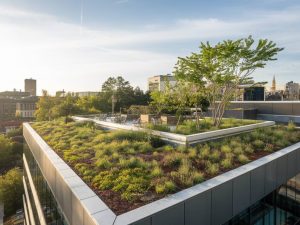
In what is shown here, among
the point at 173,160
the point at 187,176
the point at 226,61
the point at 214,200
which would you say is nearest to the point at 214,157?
the point at 173,160

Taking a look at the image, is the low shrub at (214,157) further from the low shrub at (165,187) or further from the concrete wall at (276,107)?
the concrete wall at (276,107)

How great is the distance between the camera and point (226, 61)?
13516 millimetres

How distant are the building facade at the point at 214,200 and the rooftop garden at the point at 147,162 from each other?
0.35 m

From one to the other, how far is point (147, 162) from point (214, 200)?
2.95 metres

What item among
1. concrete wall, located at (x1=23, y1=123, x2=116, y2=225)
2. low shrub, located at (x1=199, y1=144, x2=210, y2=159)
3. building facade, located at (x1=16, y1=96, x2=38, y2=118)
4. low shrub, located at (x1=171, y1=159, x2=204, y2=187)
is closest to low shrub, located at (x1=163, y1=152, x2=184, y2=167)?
low shrub, located at (x1=171, y1=159, x2=204, y2=187)

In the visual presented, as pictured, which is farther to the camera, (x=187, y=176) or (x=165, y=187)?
(x=187, y=176)

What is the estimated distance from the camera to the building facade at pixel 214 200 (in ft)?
15.7

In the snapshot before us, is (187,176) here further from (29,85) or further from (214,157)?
(29,85)

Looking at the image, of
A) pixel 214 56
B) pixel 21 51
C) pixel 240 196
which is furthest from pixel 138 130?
pixel 21 51

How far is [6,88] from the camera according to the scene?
15450 centimetres

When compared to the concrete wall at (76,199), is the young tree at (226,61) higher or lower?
higher

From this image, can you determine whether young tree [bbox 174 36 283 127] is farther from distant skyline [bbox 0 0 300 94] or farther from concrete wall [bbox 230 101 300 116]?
concrete wall [bbox 230 101 300 116]

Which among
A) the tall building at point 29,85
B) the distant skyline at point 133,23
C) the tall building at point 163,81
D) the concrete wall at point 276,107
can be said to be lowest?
the concrete wall at point 276,107

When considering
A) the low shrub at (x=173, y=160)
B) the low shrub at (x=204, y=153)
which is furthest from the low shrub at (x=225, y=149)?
the low shrub at (x=173, y=160)
